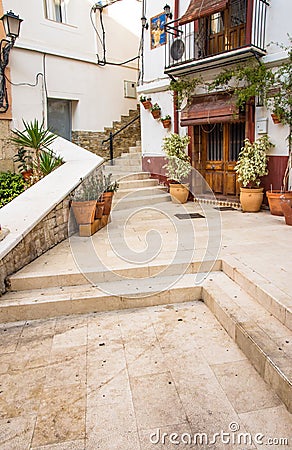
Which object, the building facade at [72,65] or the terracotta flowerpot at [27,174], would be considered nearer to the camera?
the terracotta flowerpot at [27,174]

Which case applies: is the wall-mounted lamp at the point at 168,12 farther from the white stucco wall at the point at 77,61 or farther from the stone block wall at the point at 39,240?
the stone block wall at the point at 39,240

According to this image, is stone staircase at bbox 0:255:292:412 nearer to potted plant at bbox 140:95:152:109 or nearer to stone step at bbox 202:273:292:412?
stone step at bbox 202:273:292:412

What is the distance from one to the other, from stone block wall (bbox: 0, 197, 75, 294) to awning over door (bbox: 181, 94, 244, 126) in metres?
3.47

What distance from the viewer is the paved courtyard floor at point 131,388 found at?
1.84 metres

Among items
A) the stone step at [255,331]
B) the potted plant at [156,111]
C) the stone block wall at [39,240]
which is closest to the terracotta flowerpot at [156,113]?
the potted plant at [156,111]

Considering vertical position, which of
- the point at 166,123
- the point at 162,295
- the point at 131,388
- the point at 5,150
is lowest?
the point at 131,388

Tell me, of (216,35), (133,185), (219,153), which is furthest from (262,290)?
(216,35)

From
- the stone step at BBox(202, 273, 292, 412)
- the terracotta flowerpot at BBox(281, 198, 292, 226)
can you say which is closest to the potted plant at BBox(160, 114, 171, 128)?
the terracotta flowerpot at BBox(281, 198, 292, 226)

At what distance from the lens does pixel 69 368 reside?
2.41m

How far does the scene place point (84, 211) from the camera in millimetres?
4609

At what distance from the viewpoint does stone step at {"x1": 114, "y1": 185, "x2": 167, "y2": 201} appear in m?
7.07

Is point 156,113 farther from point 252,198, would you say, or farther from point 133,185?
point 252,198

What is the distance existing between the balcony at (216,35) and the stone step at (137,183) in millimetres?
2318

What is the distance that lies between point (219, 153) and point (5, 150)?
4522 millimetres
